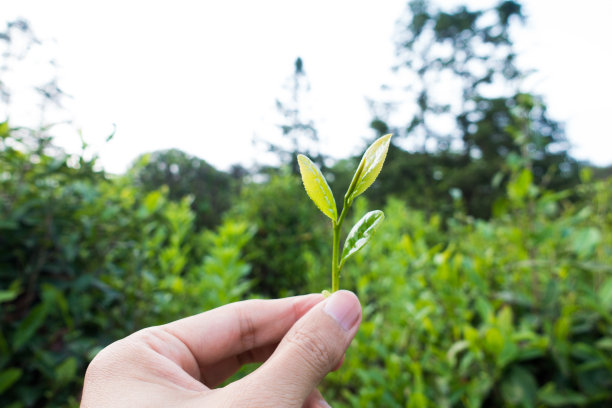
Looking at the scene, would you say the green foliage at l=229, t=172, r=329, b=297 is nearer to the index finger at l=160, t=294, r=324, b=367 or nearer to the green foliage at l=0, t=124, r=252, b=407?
the green foliage at l=0, t=124, r=252, b=407

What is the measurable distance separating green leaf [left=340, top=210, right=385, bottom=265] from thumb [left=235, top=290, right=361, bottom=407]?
10 cm

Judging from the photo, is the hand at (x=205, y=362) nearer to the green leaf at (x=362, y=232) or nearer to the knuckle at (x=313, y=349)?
the knuckle at (x=313, y=349)

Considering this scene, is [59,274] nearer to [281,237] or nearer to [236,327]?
[236,327]

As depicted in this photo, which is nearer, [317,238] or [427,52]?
[317,238]

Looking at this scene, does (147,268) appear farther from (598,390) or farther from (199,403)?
(598,390)

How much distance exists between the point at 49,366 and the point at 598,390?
197 cm

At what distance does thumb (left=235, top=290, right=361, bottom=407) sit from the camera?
60 centimetres

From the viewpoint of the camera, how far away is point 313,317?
0.68 meters

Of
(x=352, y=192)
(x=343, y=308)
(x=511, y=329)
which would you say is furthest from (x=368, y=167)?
(x=511, y=329)

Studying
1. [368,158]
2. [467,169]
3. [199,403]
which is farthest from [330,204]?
[467,169]

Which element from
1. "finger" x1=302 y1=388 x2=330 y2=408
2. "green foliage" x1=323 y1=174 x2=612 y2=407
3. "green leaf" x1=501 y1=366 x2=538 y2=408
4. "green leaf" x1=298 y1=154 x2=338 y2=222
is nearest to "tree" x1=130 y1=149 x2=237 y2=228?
"green foliage" x1=323 y1=174 x2=612 y2=407

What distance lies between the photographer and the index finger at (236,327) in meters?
0.86

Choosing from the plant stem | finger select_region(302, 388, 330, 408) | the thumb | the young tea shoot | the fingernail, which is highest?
the young tea shoot

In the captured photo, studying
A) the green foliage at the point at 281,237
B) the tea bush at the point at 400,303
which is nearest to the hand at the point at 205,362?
the tea bush at the point at 400,303
